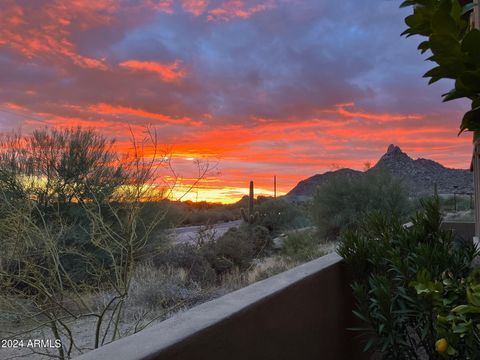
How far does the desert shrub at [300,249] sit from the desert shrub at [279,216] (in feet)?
21.9

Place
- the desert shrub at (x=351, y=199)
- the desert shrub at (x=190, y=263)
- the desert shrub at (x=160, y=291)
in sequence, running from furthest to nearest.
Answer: the desert shrub at (x=351, y=199) < the desert shrub at (x=190, y=263) < the desert shrub at (x=160, y=291)

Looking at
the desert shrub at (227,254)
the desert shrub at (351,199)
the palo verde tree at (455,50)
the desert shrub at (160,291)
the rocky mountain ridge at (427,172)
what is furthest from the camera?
the rocky mountain ridge at (427,172)

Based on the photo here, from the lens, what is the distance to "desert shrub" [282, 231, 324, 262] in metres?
13.5

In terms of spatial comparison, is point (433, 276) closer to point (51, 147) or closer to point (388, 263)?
point (388, 263)

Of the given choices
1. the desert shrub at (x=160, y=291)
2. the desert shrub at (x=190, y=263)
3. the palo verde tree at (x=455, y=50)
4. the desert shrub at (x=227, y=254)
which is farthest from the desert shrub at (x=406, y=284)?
the desert shrub at (x=227, y=254)

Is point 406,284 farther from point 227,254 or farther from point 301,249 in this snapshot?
point 301,249

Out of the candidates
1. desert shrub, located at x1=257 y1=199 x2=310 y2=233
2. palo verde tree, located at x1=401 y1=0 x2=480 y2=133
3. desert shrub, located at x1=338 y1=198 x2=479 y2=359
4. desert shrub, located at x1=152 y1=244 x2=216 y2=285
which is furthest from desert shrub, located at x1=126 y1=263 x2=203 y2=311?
desert shrub, located at x1=257 y1=199 x2=310 y2=233

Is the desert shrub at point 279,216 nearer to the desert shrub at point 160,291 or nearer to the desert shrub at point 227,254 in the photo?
the desert shrub at point 227,254

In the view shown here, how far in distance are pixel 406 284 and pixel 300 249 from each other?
11.5 m

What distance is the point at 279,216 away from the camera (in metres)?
24.0

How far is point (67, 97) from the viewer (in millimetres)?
12836

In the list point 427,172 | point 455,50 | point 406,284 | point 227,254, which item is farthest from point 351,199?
point 427,172

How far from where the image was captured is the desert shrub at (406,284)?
309cm

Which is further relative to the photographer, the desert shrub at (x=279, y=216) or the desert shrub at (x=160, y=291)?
the desert shrub at (x=279, y=216)
